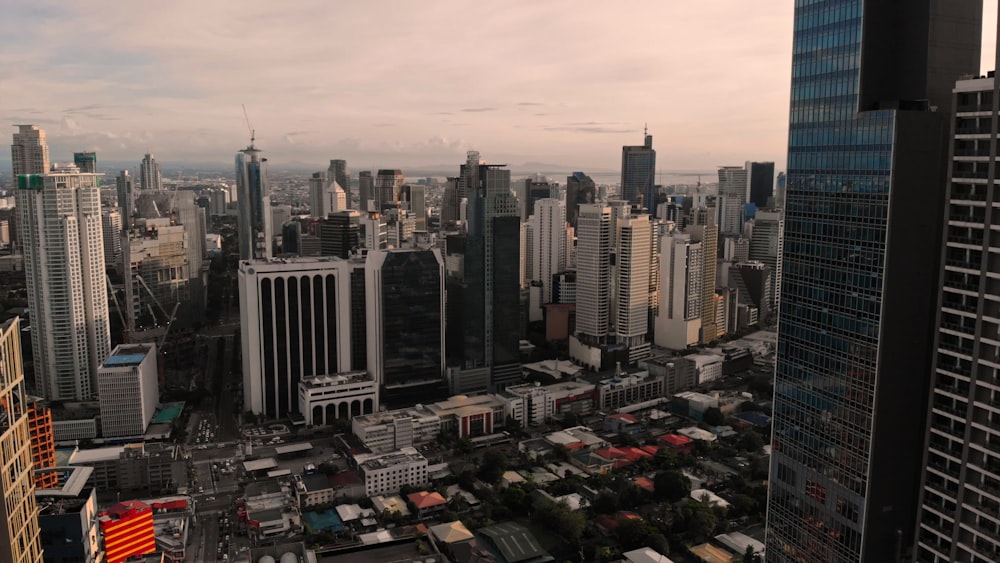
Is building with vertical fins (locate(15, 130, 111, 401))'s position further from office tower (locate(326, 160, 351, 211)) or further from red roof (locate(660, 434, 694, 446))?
office tower (locate(326, 160, 351, 211))

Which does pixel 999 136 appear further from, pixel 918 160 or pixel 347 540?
pixel 347 540

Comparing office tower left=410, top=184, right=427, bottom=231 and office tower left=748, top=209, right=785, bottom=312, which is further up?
office tower left=410, top=184, right=427, bottom=231

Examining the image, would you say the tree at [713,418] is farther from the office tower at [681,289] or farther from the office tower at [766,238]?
the office tower at [766,238]

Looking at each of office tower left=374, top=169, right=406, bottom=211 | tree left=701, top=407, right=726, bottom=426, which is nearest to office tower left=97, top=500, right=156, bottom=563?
tree left=701, top=407, right=726, bottom=426

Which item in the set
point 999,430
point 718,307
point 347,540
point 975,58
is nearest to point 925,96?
point 975,58

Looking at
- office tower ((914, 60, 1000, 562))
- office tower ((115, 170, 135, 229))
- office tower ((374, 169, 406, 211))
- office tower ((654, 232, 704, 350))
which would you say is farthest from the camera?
office tower ((374, 169, 406, 211))

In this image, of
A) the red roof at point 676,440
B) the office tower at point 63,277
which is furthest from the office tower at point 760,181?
the office tower at point 63,277

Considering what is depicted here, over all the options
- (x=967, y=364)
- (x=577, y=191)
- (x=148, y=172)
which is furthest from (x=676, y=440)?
(x=148, y=172)
